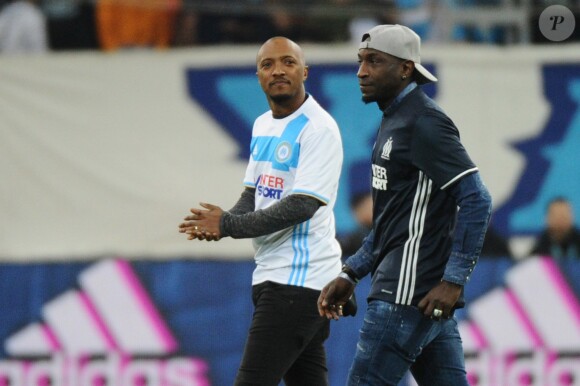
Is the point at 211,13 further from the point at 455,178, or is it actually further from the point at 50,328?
the point at 455,178

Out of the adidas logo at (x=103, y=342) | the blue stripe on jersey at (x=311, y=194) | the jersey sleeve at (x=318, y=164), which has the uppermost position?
the jersey sleeve at (x=318, y=164)

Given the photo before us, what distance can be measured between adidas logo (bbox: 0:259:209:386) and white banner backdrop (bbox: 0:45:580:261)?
348mm

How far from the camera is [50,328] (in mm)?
8797

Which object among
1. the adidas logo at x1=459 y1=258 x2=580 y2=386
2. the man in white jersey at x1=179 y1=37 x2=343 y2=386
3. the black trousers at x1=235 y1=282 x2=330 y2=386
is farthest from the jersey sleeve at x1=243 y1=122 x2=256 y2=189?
the adidas logo at x1=459 y1=258 x2=580 y2=386

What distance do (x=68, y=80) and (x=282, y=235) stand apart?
3819 millimetres

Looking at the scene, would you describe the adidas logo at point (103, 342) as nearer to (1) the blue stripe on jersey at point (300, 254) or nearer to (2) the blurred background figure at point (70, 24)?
(2) the blurred background figure at point (70, 24)

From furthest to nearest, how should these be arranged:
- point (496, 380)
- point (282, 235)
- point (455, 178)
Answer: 1. point (496, 380)
2. point (282, 235)
3. point (455, 178)

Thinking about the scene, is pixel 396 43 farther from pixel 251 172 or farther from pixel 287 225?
pixel 251 172

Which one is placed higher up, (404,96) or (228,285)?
(404,96)

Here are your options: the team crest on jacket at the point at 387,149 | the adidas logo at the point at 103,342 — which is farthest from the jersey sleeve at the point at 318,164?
the adidas logo at the point at 103,342

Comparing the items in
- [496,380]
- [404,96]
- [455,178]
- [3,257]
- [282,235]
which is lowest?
[496,380]

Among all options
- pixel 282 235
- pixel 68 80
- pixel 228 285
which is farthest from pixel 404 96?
pixel 68 80

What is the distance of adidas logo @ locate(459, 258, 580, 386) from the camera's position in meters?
8.72

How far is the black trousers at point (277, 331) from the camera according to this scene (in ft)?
18.5
